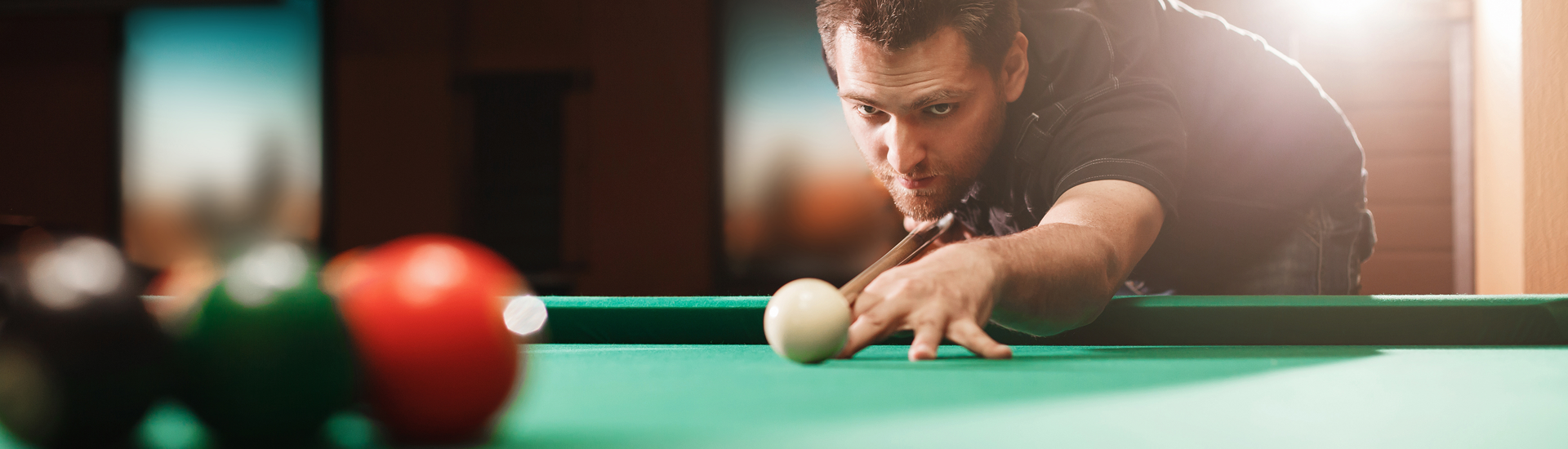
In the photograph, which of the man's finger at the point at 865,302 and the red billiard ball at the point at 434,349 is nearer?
the red billiard ball at the point at 434,349

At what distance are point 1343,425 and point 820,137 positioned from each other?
480 cm

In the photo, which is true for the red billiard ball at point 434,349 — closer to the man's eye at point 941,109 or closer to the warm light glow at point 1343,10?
the man's eye at point 941,109

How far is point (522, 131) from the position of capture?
228 inches

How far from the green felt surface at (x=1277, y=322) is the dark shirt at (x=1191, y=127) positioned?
62 centimetres

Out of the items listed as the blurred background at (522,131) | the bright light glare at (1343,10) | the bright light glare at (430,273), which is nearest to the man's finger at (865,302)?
the bright light glare at (430,273)

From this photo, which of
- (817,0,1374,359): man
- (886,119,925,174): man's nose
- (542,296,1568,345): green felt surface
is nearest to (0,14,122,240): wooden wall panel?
(817,0,1374,359): man

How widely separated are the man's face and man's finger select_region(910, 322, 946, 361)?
1213 millimetres

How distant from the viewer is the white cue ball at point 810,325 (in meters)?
1.29

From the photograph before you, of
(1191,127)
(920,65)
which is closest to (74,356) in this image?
(920,65)

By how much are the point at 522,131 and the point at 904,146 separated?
378 centimetres

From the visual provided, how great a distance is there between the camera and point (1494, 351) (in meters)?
1.46

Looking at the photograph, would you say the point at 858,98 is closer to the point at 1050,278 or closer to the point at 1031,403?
the point at 1050,278

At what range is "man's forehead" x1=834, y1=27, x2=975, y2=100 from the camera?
2.44 metres

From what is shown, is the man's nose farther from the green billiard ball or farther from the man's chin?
the green billiard ball
